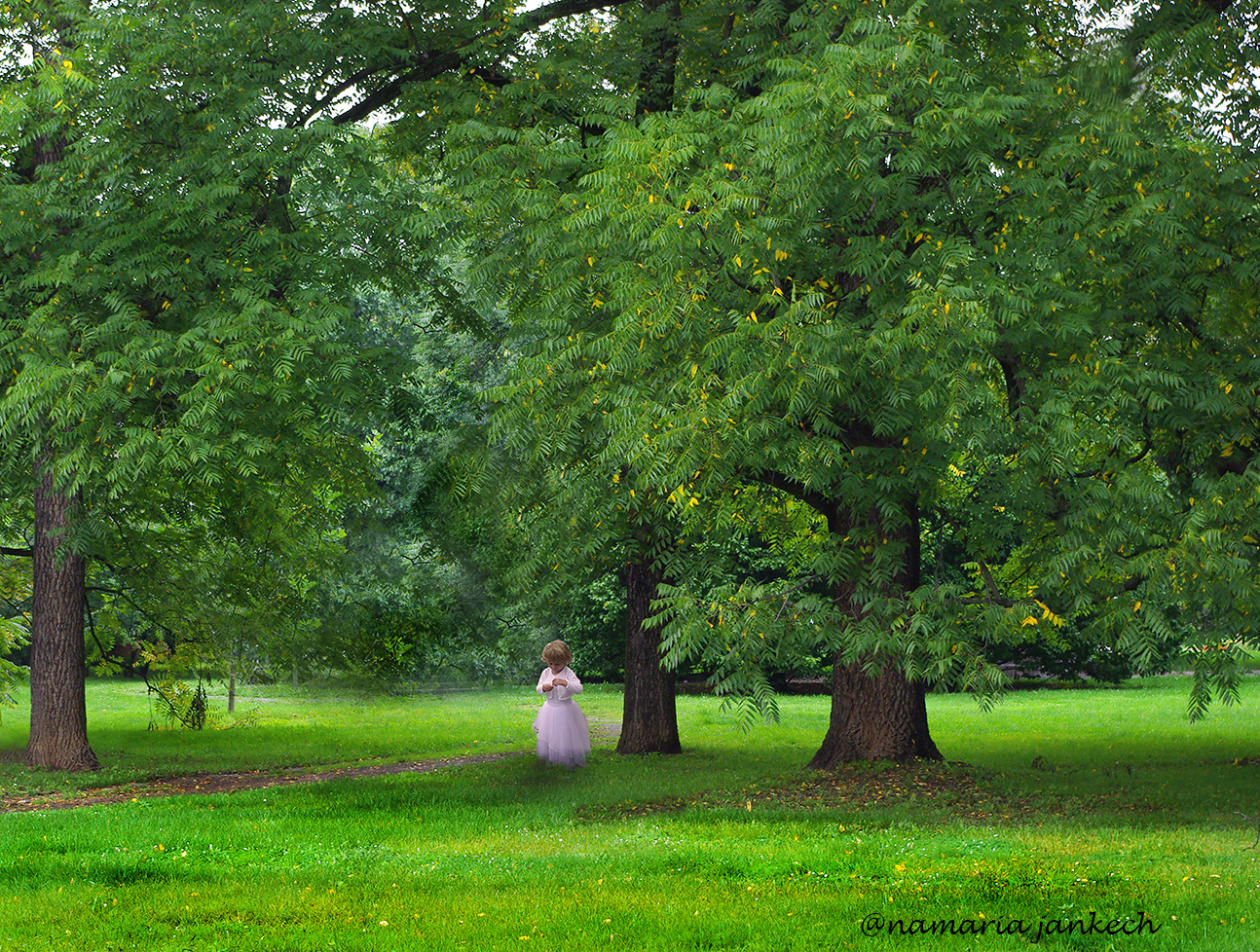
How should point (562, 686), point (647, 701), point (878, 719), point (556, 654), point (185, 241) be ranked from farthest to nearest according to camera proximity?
point (647, 701), point (878, 719), point (185, 241), point (562, 686), point (556, 654)

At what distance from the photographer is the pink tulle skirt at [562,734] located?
1359 centimetres

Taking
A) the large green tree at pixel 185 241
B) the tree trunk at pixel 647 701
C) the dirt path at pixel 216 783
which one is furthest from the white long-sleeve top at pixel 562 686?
the tree trunk at pixel 647 701

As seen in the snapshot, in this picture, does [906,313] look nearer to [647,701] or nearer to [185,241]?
[185,241]

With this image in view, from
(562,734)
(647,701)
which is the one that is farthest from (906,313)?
(647,701)

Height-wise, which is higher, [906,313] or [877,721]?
[906,313]

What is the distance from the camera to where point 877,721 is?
46.8 feet

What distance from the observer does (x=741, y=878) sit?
816 cm

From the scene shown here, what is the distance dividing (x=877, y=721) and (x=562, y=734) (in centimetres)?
384

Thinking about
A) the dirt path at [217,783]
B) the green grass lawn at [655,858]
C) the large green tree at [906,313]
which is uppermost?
the large green tree at [906,313]

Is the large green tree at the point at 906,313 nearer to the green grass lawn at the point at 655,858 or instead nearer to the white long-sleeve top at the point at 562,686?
the green grass lawn at the point at 655,858

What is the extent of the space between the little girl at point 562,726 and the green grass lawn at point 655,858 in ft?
0.87

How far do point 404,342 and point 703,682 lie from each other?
50.5 feet

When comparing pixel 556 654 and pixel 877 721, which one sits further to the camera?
pixel 877 721

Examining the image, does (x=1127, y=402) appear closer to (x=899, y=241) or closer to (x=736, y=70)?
(x=899, y=241)
